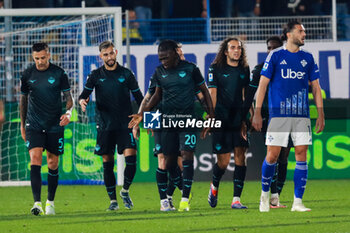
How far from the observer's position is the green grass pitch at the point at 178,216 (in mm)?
8367

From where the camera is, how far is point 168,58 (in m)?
10.2

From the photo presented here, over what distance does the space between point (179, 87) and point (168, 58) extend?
14.3 inches

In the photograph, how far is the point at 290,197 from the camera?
12531mm

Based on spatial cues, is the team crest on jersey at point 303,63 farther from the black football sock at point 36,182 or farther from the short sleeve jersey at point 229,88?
the black football sock at point 36,182

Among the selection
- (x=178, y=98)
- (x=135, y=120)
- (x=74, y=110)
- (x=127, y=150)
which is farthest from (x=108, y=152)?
(x=74, y=110)

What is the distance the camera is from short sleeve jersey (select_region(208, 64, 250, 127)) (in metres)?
10.7

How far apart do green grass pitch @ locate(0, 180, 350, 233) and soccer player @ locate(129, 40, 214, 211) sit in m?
0.63

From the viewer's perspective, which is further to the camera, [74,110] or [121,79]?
[74,110]

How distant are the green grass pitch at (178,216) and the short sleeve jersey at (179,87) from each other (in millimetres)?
1220

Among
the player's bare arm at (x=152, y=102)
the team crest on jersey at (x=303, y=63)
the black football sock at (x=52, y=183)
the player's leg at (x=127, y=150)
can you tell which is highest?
the team crest on jersey at (x=303, y=63)

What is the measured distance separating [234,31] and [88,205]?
8.71 m

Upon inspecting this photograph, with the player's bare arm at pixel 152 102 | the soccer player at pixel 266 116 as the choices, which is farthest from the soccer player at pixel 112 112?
the soccer player at pixel 266 116

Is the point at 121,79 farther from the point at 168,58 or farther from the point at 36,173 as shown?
the point at 36,173

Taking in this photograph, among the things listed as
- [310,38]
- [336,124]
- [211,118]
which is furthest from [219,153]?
[310,38]
